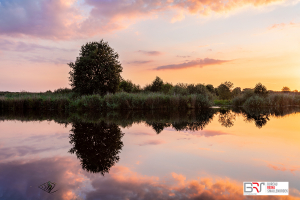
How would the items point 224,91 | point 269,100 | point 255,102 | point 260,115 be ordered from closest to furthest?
point 260,115
point 255,102
point 269,100
point 224,91

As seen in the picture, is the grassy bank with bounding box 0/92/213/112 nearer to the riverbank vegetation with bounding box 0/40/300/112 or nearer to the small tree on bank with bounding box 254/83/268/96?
the riverbank vegetation with bounding box 0/40/300/112

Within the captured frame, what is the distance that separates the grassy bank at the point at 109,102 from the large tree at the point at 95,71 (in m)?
7.33

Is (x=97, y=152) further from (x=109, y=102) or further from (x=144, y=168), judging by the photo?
(x=109, y=102)

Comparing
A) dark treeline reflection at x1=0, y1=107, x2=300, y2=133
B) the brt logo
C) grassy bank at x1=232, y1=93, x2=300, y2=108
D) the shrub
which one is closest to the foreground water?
the brt logo

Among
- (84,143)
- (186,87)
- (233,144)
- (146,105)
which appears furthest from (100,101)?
(233,144)

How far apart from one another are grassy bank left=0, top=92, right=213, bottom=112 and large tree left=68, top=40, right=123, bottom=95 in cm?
733

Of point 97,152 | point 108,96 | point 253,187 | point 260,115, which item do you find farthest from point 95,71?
point 253,187

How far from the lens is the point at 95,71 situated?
105ft

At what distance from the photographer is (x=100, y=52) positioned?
32.6 m

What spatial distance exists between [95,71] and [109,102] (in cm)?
1137

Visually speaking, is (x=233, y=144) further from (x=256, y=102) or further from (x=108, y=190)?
(x=256, y=102)

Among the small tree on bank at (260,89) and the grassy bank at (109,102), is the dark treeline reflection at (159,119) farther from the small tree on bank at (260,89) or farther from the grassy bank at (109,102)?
the small tree on bank at (260,89)

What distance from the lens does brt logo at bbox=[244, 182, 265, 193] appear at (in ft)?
10.3

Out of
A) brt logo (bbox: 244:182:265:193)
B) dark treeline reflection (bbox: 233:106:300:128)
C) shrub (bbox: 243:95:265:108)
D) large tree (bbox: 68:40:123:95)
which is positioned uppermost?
large tree (bbox: 68:40:123:95)
